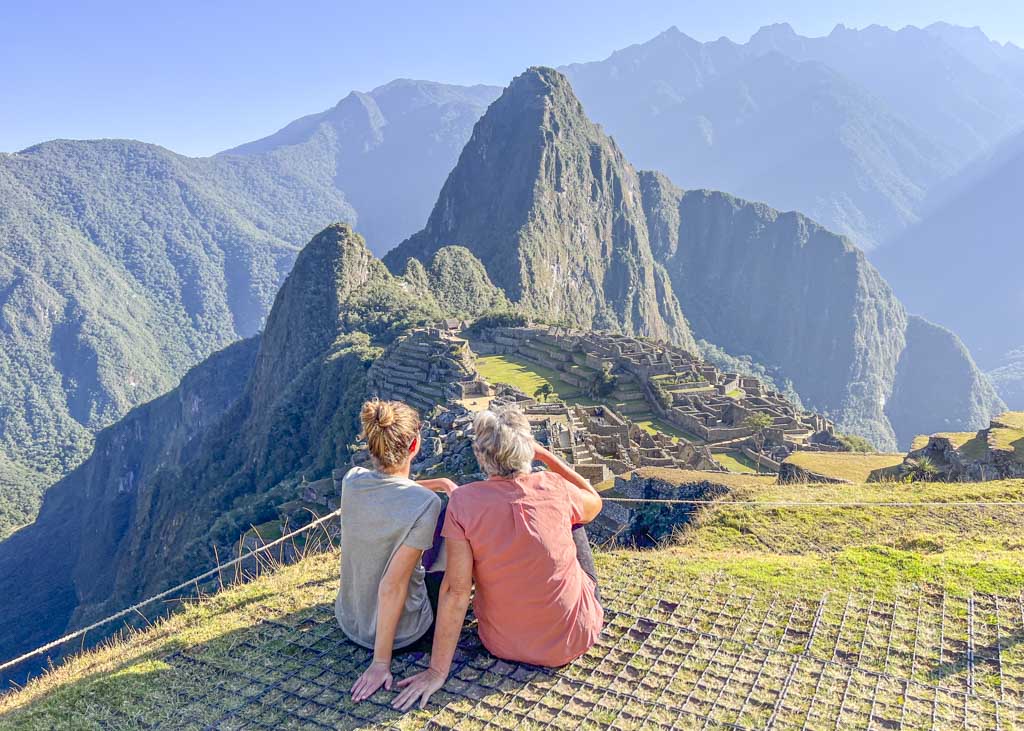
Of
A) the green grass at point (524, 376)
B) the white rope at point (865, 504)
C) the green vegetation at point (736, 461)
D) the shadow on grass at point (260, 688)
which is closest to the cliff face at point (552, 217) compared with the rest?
the green grass at point (524, 376)

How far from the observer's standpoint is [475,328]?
61.2 meters

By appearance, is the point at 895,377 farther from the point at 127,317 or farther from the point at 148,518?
the point at 127,317

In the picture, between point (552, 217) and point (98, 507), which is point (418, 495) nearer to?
point (98, 507)

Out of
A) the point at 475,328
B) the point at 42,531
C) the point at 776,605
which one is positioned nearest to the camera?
the point at 776,605

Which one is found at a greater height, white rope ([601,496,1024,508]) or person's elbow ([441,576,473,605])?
person's elbow ([441,576,473,605])

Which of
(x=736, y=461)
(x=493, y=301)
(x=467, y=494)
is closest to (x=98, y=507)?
(x=493, y=301)

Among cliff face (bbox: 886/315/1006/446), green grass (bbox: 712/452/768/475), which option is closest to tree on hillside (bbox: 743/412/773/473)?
green grass (bbox: 712/452/768/475)

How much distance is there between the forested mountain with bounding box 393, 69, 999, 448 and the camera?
116 m

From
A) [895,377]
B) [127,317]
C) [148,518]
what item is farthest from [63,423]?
[895,377]

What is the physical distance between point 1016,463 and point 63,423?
5571 inches

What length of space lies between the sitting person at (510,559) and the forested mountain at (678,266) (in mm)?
89334

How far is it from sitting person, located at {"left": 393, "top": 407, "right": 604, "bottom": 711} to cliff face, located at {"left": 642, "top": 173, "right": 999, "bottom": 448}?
136358mm

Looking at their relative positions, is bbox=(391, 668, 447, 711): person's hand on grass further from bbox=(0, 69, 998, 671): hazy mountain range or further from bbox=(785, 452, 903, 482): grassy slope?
bbox=(0, 69, 998, 671): hazy mountain range

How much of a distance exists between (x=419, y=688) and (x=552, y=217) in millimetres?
117031
